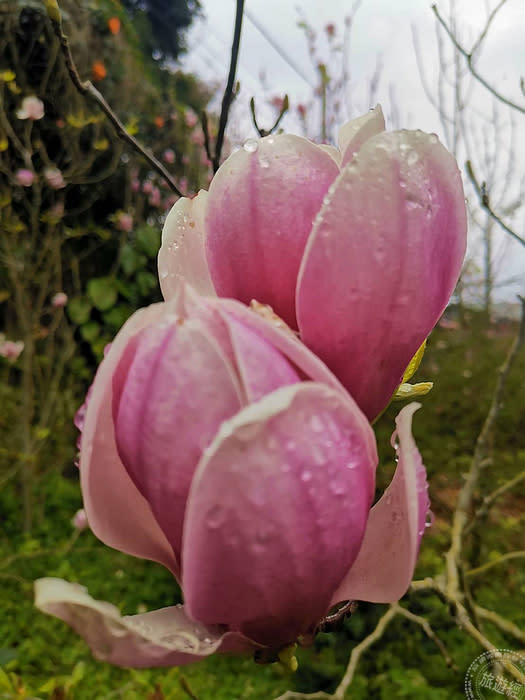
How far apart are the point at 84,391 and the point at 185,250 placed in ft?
12.8

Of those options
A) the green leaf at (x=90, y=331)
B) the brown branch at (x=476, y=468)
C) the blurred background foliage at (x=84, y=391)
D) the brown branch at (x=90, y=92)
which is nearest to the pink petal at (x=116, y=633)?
the brown branch at (x=90, y=92)

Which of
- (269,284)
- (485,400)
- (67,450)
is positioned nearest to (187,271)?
(269,284)

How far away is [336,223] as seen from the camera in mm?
229

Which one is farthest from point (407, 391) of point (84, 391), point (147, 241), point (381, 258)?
point (84, 391)

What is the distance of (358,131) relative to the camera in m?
0.28

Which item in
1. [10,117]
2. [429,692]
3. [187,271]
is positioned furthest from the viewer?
[10,117]

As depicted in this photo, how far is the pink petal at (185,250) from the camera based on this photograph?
0.31m

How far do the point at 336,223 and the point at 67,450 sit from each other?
3631 millimetres

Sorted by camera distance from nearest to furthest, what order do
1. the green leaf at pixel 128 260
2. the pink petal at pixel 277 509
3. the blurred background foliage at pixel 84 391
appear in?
the pink petal at pixel 277 509
the blurred background foliage at pixel 84 391
the green leaf at pixel 128 260

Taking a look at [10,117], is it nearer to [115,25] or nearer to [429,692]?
[115,25]

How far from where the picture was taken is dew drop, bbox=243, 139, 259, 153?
0.92 ft

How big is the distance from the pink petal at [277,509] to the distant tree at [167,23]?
9400 millimetres

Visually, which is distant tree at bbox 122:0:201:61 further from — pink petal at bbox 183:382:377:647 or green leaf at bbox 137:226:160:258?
pink petal at bbox 183:382:377:647

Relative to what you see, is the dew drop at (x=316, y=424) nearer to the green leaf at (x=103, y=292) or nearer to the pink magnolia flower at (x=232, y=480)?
the pink magnolia flower at (x=232, y=480)
